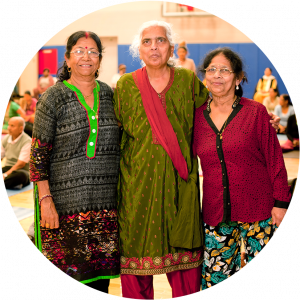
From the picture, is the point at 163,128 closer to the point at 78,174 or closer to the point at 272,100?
the point at 78,174

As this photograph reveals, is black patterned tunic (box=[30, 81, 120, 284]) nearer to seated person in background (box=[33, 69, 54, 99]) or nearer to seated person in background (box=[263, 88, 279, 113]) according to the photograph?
seated person in background (box=[263, 88, 279, 113])

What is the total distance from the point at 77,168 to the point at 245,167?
95cm

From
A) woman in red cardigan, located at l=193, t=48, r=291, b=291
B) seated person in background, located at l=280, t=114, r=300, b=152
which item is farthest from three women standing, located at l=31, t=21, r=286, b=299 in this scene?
seated person in background, located at l=280, t=114, r=300, b=152

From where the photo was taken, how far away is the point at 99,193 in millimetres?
2088

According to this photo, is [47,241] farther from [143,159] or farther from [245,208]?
[245,208]

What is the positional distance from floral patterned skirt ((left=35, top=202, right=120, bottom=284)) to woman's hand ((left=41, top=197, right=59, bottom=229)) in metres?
0.04

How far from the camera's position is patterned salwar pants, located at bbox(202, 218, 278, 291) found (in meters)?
2.01

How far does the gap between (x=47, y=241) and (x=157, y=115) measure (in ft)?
3.23

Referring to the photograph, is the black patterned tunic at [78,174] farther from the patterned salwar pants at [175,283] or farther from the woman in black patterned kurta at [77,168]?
the patterned salwar pants at [175,283]

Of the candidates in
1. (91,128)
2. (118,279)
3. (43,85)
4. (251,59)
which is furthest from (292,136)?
(43,85)

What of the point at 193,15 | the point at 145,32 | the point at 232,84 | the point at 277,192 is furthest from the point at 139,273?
the point at 193,15

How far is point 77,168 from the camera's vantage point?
6.68 ft

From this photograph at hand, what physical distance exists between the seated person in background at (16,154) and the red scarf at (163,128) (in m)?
3.72

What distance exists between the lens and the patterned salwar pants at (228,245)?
2.01 meters
